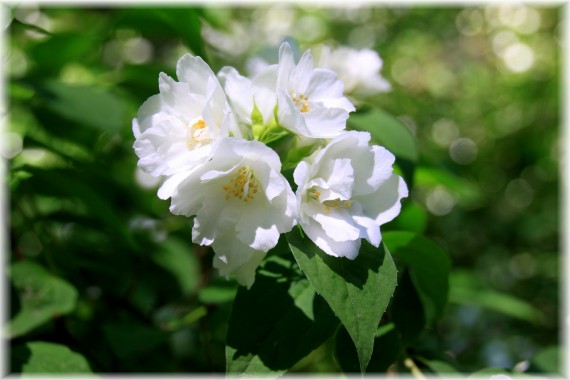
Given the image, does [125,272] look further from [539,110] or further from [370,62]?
[539,110]

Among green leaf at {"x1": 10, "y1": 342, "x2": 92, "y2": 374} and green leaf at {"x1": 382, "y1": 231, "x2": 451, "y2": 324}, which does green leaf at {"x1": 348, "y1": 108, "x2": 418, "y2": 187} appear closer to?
green leaf at {"x1": 382, "y1": 231, "x2": 451, "y2": 324}

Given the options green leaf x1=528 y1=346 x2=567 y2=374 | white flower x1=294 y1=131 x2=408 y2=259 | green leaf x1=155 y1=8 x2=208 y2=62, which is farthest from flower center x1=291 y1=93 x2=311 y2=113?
green leaf x1=528 y1=346 x2=567 y2=374

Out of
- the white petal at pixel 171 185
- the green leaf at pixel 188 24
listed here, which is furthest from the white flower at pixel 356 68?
the white petal at pixel 171 185

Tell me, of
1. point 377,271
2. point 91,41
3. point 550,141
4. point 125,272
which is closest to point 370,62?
point 377,271

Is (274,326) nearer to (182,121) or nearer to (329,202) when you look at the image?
(329,202)

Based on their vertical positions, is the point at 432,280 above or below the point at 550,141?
above

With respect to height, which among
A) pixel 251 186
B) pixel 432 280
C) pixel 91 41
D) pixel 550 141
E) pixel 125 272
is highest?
pixel 251 186

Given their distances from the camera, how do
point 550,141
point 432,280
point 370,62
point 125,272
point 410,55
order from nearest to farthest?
point 432,280 < point 370,62 < point 125,272 < point 550,141 < point 410,55
